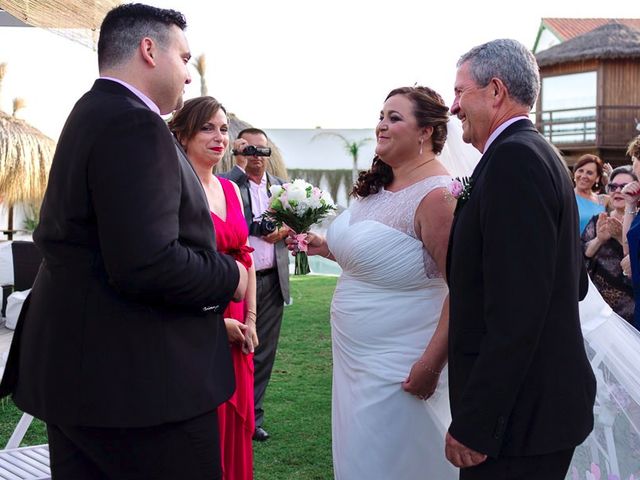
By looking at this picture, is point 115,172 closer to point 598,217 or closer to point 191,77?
point 191,77

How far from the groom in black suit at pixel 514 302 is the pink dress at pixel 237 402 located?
4.79 feet

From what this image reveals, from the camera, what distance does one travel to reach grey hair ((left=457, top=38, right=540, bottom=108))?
99.7 inches

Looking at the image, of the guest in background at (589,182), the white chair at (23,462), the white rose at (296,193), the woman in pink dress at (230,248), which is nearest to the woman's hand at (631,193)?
the guest in background at (589,182)

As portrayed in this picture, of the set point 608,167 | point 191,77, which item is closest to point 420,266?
point 191,77

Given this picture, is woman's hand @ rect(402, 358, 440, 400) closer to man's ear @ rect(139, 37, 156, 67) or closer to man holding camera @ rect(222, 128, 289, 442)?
man's ear @ rect(139, 37, 156, 67)

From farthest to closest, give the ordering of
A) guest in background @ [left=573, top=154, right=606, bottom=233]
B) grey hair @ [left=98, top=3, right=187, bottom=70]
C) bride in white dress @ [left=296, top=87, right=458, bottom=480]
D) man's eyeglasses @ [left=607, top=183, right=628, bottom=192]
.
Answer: guest in background @ [left=573, top=154, right=606, bottom=233] → man's eyeglasses @ [left=607, top=183, right=628, bottom=192] → bride in white dress @ [left=296, top=87, right=458, bottom=480] → grey hair @ [left=98, top=3, right=187, bottom=70]

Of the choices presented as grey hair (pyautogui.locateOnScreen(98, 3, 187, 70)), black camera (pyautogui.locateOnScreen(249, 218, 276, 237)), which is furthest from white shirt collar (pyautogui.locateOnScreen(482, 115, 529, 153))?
black camera (pyautogui.locateOnScreen(249, 218, 276, 237))

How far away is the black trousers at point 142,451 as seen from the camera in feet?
7.49

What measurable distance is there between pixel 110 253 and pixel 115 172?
9.7 inches

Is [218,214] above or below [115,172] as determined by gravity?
below

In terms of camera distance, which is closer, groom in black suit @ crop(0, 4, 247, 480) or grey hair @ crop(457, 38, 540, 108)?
groom in black suit @ crop(0, 4, 247, 480)

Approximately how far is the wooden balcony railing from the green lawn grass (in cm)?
2593

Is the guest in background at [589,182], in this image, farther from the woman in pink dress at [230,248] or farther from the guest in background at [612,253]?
the woman in pink dress at [230,248]

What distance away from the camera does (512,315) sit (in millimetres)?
2215
